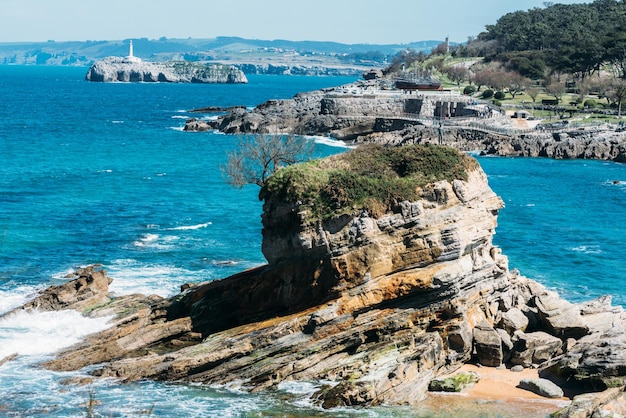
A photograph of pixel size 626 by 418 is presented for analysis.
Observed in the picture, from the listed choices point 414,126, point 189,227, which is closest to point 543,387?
point 189,227

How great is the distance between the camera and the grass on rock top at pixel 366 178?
29578 millimetres

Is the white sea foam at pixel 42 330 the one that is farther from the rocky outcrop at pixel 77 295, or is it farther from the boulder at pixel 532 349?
the boulder at pixel 532 349

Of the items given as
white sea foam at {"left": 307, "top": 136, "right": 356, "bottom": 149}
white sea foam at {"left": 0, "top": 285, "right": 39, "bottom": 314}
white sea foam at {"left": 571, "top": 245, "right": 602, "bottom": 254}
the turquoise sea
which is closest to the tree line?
the turquoise sea

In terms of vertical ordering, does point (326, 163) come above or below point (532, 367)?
above

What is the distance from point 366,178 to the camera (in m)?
30.4

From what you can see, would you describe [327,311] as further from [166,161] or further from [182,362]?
[166,161]

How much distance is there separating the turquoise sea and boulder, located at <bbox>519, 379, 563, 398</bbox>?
15.4 feet

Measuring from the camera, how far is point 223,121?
4299 inches

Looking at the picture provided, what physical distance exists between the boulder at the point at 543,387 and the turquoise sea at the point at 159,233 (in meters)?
4.70

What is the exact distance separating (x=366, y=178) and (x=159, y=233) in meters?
23.5

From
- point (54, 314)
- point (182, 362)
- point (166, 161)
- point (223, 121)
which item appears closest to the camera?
point (182, 362)

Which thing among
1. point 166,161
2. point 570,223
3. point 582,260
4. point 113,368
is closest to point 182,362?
point 113,368

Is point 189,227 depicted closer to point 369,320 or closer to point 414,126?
point 369,320

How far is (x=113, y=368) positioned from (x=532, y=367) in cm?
1425
